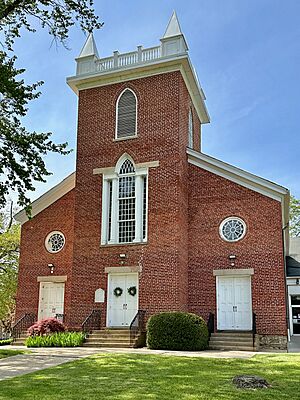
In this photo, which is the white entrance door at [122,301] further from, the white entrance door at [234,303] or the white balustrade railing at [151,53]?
the white balustrade railing at [151,53]

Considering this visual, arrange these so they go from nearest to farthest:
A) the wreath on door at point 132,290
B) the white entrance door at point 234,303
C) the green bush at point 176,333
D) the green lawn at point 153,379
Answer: the green lawn at point 153,379 < the green bush at point 176,333 < the white entrance door at point 234,303 < the wreath on door at point 132,290

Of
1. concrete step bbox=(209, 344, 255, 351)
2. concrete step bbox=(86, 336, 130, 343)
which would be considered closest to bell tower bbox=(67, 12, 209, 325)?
concrete step bbox=(86, 336, 130, 343)

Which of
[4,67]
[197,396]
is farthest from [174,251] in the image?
[197,396]

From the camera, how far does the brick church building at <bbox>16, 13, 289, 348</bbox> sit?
18719 mm

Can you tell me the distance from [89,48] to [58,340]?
13.4m

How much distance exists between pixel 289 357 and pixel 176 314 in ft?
14.4

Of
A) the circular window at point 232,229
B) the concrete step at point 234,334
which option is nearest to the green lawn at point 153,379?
the concrete step at point 234,334

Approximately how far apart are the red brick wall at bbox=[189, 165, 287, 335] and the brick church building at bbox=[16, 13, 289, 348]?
0.04 m

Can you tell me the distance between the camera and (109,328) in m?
18.9

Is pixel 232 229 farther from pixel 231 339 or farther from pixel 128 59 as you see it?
pixel 128 59

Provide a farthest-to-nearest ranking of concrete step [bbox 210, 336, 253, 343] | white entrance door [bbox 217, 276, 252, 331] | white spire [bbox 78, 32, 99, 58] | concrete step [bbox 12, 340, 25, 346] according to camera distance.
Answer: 1. white spire [bbox 78, 32, 99, 58]
2. concrete step [bbox 12, 340, 25, 346]
3. white entrance door [bbox 217, 276, 252, 331]
4. concrete step [bbox 210, 336, 253, 343]

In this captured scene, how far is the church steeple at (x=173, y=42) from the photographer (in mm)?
20594

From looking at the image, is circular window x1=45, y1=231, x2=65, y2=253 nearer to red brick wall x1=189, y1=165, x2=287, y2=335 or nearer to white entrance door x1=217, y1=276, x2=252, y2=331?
red brick wall x1=189, y1=165, x2=287, y2=335

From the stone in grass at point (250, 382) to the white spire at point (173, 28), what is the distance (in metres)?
15.8
